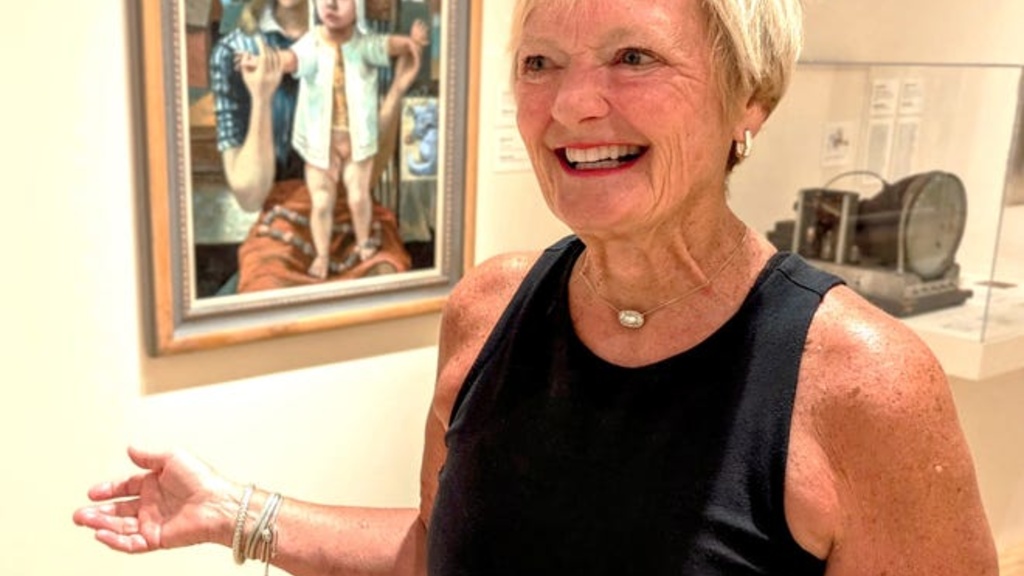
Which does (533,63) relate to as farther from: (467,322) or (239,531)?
(239,531)

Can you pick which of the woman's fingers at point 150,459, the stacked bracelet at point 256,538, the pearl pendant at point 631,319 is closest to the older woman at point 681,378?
the pearl pendant at point 631,319

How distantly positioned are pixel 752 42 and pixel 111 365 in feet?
4.19

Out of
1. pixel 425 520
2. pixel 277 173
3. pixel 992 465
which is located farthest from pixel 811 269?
pixel 992 465

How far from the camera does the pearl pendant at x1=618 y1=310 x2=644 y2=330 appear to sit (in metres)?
1.01

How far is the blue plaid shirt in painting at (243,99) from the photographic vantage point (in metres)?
1.73

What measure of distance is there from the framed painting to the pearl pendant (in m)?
1.00

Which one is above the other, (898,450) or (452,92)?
(452,92)

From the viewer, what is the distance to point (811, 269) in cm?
98

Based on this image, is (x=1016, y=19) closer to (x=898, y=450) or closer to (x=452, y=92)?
(x=452, y=92)

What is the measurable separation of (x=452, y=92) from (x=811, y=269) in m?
1.23

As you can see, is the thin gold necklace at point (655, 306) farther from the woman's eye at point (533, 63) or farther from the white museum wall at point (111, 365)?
the white museum wall at point (111, 365)

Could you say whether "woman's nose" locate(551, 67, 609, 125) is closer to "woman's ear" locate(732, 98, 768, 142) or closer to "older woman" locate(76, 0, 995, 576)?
"older woman" locate(76, 0, 995, 576)

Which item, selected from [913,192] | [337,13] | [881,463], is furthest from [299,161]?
[913,192]

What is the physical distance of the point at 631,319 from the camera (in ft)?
3.31
